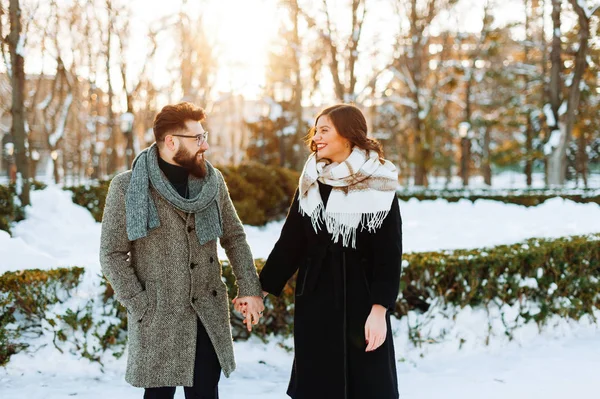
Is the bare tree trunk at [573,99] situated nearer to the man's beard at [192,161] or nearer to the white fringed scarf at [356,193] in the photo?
the white fringed scarf at [356,193]

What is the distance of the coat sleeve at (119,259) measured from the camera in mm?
2480

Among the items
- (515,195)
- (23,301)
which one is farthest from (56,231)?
(515,195)

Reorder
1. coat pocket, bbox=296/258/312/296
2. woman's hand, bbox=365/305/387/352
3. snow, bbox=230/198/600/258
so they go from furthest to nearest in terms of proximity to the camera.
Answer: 1. snow, bbox=230/198/600/258
2. coat pocket, bbox=296/258/312/296
3. woman's hand, bbox=365/305/387/352

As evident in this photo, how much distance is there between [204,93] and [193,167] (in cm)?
2736

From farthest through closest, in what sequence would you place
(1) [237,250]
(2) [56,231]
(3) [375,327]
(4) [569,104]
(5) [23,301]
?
(4) [569,104], (2) [56,231], (5) [23,301], (1) [237,250], (3) [375,327]

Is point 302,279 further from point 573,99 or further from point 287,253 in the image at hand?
point 573,99

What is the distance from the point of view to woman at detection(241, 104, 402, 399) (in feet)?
8.23

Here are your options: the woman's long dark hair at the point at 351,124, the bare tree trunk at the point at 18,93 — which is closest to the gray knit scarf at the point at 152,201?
the woman's long dark hair at the point at 351,124

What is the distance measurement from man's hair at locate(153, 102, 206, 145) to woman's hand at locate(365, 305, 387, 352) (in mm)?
1240

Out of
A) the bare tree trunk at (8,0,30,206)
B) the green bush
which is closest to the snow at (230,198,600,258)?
the green bush

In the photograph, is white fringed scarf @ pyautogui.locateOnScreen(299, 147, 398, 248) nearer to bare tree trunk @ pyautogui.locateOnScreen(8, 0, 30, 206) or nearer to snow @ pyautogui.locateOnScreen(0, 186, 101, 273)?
snow @ pyautogui.locateOnScreen(0, 186, 101, 273)

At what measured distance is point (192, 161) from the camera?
2637 millimetres

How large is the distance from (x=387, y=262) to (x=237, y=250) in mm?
817

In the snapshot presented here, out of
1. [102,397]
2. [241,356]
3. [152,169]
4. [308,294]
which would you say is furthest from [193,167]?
[241,356]
